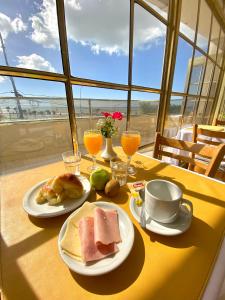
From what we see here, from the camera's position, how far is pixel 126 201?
17.5 inches

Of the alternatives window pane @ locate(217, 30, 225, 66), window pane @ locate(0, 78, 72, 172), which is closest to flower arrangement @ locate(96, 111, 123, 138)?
window pane @ locate(0, 78, 72, 172)

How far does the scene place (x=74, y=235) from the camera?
300mm

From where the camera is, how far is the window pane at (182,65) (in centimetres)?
183

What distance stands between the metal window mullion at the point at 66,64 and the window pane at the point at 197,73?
2265 millimetres

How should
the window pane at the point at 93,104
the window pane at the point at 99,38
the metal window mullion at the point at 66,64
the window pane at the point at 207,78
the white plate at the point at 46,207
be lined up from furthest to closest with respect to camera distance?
the window pane at the point at 207,78
the window pane at the point at 93,104
the window pane at the point at 99,38
the metal window mullion at the point at 66,64
the white plate at the point at 46,207

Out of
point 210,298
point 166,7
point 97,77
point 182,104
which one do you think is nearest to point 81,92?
point 97,77

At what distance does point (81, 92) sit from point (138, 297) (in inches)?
42.0

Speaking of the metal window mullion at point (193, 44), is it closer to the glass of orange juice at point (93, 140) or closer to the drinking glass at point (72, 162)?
the glass of orange juice at point (93, 140)

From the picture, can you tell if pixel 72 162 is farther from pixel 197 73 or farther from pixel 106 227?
pixel 197 73

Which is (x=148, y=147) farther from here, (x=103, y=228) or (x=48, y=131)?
(x=103, y=228)

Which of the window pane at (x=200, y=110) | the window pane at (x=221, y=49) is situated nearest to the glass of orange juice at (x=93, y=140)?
the window pane at (x=200, y=110)

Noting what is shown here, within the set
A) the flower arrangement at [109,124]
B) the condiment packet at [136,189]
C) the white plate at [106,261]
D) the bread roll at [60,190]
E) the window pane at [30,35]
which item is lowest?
the condiment packet at [136,189]

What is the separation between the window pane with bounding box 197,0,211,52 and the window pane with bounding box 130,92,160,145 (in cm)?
147

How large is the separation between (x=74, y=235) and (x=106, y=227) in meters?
0.07
